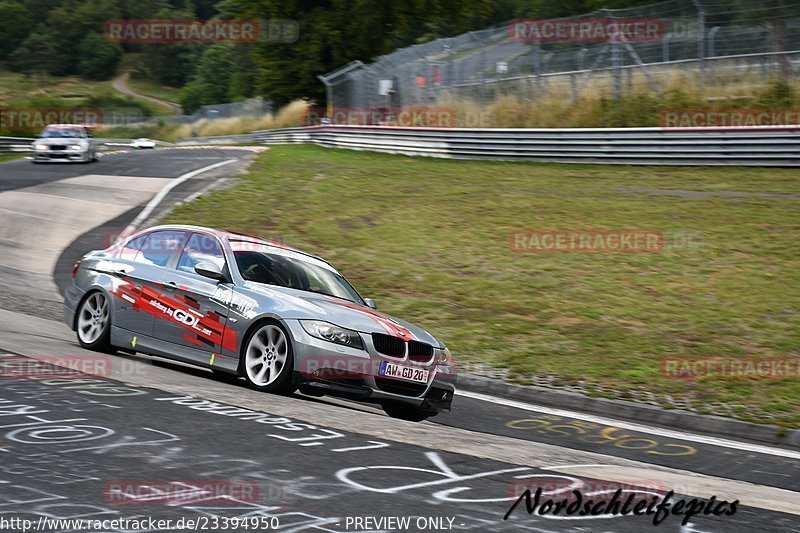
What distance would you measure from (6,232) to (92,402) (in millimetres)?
13084

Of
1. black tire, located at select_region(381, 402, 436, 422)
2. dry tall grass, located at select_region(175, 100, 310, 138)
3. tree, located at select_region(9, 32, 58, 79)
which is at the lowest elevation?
black tire, located at select_region(381, 402, 436, 422)

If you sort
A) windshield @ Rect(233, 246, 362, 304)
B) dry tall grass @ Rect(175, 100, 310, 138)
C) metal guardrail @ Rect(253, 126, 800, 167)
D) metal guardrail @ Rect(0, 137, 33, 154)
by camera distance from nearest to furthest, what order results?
windshield @ Rect(233, 246, 362, 304)
metal guardrail @ Rect(253, 126, 800, 167)
metal guardrail @ Rect(0, 137, 33, 154)
dry tall grass @ Rect(175, 100, 310, 138)

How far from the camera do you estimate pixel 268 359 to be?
8.45 metres

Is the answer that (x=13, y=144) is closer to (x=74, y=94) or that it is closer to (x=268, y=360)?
(x=268, y=360)

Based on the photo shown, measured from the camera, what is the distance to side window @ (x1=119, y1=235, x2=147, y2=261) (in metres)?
10.2

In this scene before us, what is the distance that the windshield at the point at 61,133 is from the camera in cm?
3166

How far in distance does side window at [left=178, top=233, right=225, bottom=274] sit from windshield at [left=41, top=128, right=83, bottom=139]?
2384 cm

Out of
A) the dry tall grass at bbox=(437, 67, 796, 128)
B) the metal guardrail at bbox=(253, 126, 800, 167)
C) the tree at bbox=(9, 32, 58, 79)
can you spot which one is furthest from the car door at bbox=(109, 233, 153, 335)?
the tree at bbox=(9, 32, 58, 79)

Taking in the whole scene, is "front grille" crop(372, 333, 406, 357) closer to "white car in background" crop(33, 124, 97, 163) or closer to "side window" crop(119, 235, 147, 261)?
"side window" crop(119, 235, 147, 261)

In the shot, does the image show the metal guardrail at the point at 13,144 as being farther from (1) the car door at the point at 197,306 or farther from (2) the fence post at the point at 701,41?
(1) the car door at the point at 197,306

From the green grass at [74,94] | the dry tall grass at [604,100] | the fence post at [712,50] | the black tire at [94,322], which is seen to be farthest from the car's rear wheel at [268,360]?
the green grass at [74,94]

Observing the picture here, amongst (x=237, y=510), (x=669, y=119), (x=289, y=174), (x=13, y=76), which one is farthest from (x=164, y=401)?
(x=13, y=76)

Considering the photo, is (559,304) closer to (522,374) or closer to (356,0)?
(522,374)

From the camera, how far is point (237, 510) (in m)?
4.78
